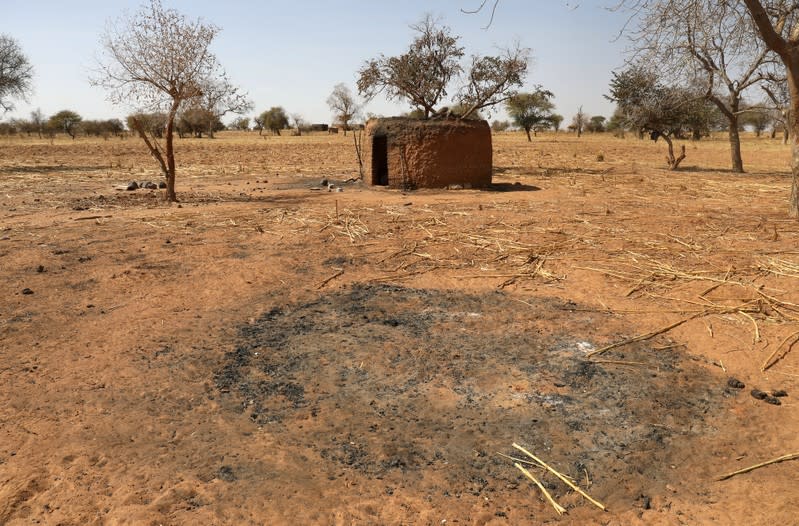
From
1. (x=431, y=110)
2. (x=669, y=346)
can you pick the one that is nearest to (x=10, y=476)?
(x=669, y=346)

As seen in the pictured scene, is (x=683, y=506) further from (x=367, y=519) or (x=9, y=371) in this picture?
(x=9, y=371)

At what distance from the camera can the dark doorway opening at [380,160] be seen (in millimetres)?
13383

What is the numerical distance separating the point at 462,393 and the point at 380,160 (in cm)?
1066

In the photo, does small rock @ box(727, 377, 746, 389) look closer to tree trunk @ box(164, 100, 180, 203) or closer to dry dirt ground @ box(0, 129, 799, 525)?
dry dirt ground @ box(0, 129, 799, 525)

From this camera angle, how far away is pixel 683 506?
266cm

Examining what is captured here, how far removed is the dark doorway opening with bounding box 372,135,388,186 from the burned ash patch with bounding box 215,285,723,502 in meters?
8.86

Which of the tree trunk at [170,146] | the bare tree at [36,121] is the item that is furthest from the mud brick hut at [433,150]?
the bare tree at [36,121]

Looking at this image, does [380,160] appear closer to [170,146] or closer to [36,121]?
[170,146]

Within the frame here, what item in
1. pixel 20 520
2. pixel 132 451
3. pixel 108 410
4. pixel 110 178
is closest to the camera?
pixel 20 520

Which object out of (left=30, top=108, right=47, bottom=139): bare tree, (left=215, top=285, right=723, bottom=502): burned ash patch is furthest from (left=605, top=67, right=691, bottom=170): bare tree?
(left=30, top=108, right=47, bottom=139): bare tree

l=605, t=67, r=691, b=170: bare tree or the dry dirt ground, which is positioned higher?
l=605, t=67, r=691, b=170: bare tree

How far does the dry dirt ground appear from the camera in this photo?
273 cm

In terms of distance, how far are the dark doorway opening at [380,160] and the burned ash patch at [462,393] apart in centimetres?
886

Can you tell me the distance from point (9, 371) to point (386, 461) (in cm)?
271
